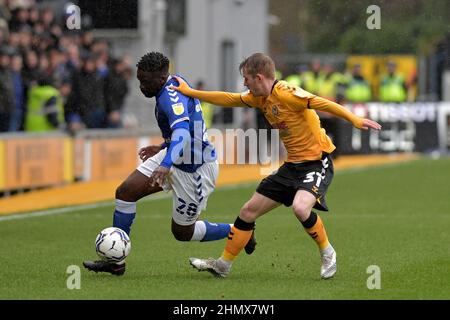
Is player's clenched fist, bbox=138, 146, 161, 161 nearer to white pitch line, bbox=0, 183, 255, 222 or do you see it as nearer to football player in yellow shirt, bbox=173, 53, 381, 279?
football player in yellow shirt, bbox=173, 53, 381, 279

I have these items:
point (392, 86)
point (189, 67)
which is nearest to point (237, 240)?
point (392, 86)

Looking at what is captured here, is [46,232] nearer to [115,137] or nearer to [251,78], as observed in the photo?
[251,78]

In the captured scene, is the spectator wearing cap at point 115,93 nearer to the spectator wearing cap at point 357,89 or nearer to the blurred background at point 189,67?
the blurred background at point 189,67

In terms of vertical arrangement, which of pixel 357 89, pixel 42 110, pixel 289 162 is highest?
pixel 357 89

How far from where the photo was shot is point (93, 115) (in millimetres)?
21812

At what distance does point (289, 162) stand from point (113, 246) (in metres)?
1.53

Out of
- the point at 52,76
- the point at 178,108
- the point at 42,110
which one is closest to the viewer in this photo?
the point at 178,108

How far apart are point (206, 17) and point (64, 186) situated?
13.8 meters

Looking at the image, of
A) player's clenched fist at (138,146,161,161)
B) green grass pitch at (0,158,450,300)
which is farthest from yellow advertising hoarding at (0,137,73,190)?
player's clenched fist at (138,146,161,161)

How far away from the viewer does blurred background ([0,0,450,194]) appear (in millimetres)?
19750

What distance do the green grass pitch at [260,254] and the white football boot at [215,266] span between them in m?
0.07

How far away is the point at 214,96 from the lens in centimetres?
1011

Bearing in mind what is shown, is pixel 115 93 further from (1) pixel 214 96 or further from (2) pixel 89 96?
(1) pixel 214 96

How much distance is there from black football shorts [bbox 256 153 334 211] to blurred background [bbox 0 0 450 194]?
373 cm
